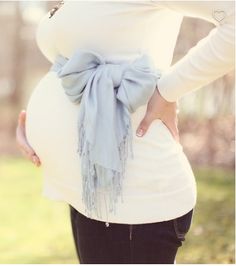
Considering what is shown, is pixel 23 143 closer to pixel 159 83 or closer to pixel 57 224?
pixel 159 83

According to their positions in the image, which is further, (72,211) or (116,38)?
(72,211)

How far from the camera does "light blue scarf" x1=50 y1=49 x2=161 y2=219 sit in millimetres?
1325

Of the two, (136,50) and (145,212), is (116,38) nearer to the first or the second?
(136,50)

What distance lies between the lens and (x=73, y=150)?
1.38 meters

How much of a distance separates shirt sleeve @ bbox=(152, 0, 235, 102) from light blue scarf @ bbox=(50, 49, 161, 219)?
53 mm

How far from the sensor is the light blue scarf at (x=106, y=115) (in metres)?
1.33

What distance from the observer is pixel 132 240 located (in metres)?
1.37

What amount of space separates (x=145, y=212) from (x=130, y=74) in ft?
1.08

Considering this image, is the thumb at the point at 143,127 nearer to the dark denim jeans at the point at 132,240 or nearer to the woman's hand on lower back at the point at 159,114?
the woman's hand on lower back at the point at 159,114

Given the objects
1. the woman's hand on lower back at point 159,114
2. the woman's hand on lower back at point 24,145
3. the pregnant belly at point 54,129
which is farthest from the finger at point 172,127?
the woman's hand on lower back at point 24,145

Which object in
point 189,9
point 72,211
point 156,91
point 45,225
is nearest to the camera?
point 189,9

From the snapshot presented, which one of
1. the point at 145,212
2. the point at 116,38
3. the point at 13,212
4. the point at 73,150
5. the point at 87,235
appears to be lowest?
→ the point at 13,212

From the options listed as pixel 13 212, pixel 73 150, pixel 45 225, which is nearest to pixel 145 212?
pixel 73 150

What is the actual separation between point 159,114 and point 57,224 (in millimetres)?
2771
